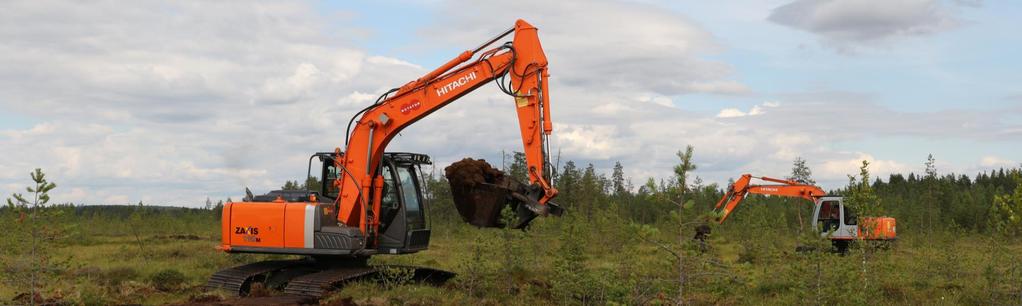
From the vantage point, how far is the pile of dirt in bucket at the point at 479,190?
15227 millimetres

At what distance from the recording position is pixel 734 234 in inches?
1399

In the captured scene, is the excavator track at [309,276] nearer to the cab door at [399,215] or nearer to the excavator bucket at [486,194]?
the cab door at [399,215]

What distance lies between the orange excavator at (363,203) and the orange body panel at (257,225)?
19mm

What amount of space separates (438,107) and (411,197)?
6.87ft

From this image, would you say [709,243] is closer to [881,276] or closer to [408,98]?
[408,98]

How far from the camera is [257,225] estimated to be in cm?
1689

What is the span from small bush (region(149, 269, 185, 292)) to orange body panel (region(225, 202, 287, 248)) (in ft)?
7.96

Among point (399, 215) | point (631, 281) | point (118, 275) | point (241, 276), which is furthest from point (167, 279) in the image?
point (631, 281)

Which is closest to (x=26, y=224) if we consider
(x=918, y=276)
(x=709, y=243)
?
(x=709, y=243)

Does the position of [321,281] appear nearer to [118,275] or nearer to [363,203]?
[363,203]

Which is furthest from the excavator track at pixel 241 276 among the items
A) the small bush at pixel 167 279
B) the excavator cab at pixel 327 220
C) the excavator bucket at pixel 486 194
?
the excavator bucket at pixel 486 194

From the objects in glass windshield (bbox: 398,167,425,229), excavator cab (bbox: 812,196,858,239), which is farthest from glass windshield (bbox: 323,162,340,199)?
excavator cab (bbox: 812,196,858,239)

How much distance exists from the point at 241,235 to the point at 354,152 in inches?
105

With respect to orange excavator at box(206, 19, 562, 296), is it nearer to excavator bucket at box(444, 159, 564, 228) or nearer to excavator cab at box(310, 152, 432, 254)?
excavator cab at box(310, 152, 432, 254)
